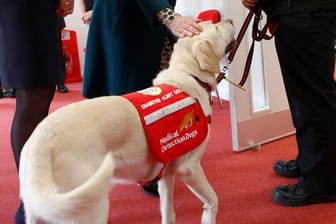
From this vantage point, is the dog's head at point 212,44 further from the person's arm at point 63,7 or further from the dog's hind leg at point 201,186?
the person's arm at point 63,7

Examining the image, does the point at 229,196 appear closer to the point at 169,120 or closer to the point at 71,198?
the point at 169,120

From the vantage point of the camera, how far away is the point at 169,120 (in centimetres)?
143

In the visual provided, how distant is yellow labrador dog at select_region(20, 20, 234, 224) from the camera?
101 centimetres

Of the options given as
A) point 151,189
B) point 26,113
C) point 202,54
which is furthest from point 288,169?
point 26,113

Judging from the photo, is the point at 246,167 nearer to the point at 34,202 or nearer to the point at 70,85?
the point at 34,202

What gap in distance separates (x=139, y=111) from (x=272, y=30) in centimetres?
84

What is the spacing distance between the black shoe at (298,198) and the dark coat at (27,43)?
3.89 ft

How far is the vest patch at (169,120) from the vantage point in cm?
138

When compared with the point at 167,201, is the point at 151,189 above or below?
below

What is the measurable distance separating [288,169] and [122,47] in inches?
44.1

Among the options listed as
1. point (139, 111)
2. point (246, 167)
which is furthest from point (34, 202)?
point (246, 167)

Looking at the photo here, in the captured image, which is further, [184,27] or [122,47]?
[122,47]

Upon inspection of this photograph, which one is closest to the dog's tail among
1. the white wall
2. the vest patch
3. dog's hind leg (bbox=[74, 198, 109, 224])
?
dog's hind leg (bbox=[74, 198, 109, 224])

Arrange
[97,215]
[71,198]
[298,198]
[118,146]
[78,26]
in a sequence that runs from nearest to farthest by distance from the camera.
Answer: [71,198]
[97,215]
[118,146]
[298,198]
[78,26]
